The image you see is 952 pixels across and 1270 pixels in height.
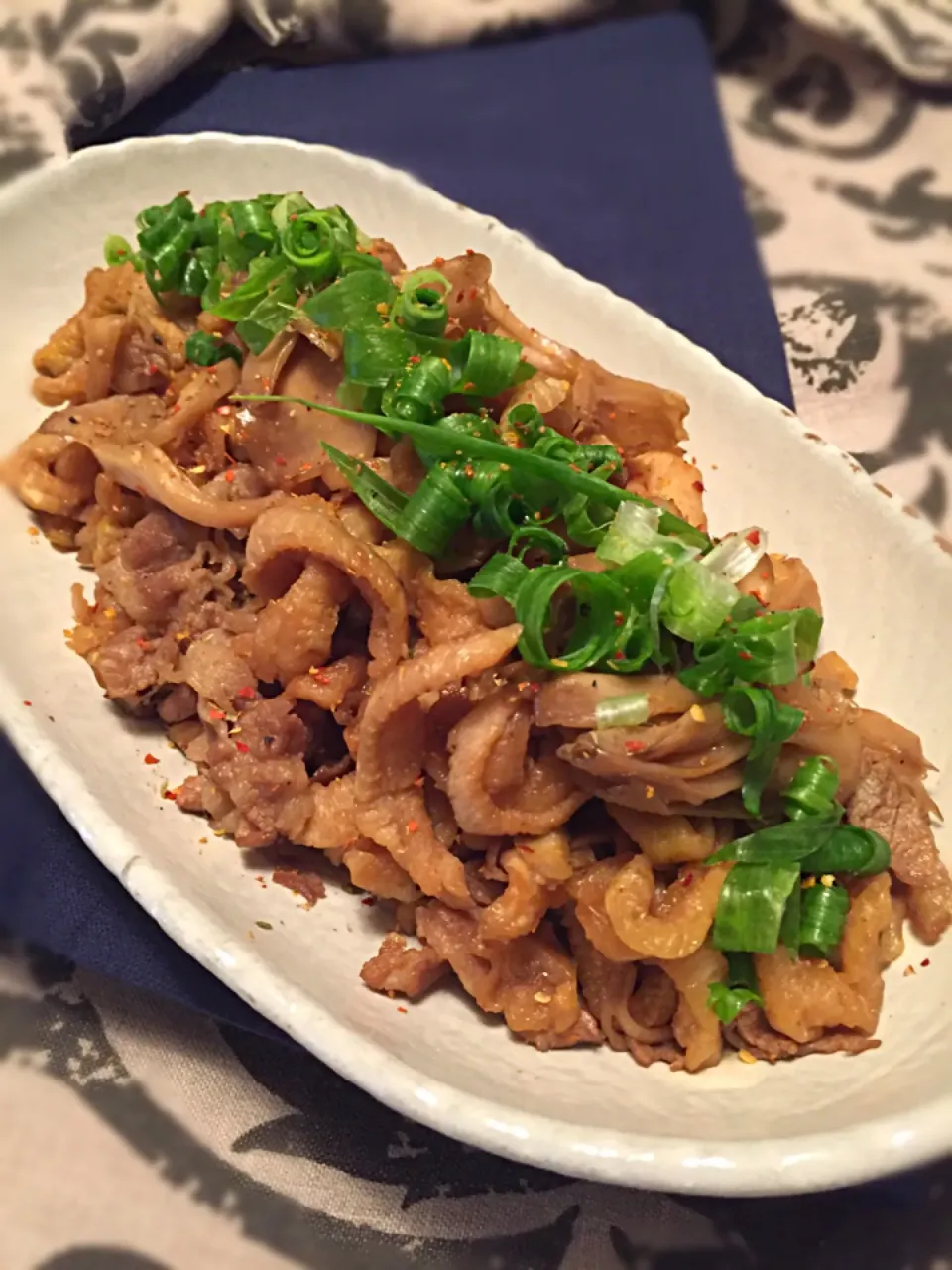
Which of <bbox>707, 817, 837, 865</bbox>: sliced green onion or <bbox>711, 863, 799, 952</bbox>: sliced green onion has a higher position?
<bbox>707, 817, 837, 865</bbox>: sliced green onion

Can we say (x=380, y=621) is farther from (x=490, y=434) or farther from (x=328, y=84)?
(x=328, y=84)

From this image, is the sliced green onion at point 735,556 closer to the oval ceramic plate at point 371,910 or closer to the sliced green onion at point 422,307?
the oval ceramic plate at point 371,910

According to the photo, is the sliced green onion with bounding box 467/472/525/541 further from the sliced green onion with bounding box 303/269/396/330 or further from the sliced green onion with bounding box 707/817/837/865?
the sliced green onion with bounding box 707/817/837/865

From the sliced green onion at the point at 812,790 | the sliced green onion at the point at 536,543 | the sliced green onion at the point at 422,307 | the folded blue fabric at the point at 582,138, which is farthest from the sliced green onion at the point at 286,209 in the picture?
the sliced green onion at the point at 812,790

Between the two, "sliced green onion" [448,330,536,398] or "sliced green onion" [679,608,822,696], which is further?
"sliced green onion" [448,330,536,398]

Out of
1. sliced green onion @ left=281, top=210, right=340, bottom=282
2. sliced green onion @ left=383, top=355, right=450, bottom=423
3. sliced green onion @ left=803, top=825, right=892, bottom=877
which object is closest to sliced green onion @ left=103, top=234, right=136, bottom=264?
sliced green onion @ left=281, top=210, right=340, bottom=282

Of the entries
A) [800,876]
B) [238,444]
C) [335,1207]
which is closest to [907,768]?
[800,876]
